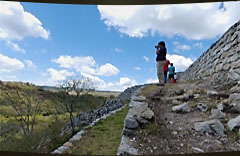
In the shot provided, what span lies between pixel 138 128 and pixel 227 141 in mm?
898

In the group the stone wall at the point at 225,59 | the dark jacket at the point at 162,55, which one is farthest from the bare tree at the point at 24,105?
the stone wall at the point at 225,59

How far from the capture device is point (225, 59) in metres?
3.36

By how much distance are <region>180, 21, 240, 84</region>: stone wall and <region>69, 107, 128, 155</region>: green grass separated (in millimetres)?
1931

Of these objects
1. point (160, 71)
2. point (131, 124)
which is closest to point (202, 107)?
point (131, 124)

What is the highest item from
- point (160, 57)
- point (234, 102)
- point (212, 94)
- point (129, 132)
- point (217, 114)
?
point (160, 57)

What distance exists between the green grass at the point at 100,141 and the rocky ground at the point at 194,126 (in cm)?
28

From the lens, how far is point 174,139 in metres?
2.04

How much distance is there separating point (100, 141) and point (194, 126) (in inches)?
43.1

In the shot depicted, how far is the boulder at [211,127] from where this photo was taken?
203cm

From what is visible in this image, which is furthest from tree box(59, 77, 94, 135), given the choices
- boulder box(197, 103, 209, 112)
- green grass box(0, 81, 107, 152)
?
boulder box(197, 103, 209, 112)

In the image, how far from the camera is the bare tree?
185 inches

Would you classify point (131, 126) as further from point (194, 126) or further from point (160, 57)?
point (160, 57)

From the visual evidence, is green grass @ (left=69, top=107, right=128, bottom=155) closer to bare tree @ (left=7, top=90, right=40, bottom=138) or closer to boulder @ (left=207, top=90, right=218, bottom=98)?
boulder @ (left=207, top=90, right=218, bottom=98)

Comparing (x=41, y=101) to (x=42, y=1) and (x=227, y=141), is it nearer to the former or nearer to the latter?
(x=42, y=1)
